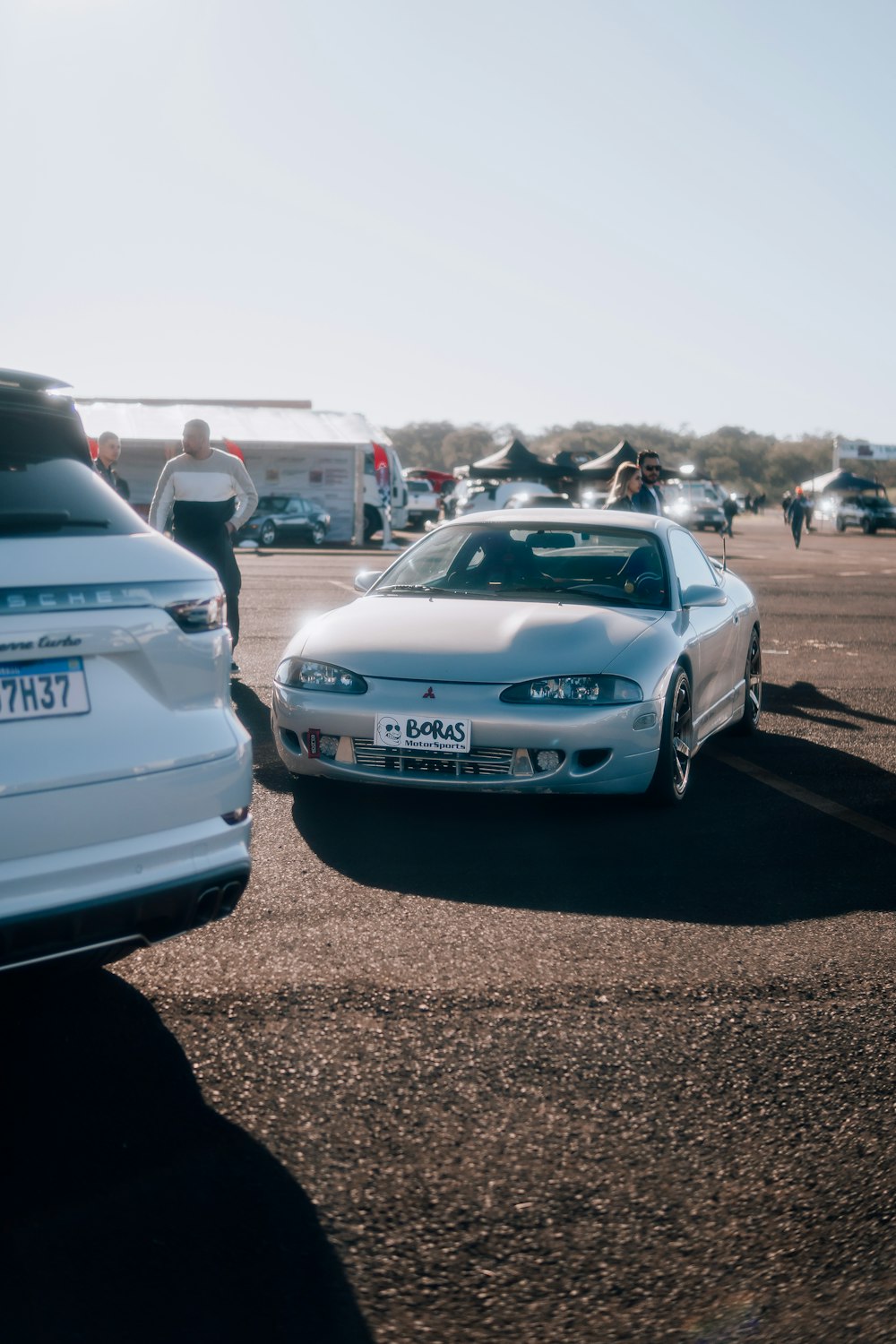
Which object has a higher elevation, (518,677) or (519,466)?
(519,466)

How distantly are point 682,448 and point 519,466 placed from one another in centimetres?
12992

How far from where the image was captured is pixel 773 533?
5306cm

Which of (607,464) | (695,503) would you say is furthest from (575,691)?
(695,503)

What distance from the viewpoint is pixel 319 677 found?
6.45 meters

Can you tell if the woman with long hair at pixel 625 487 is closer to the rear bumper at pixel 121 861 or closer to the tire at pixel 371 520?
the rear bumper at pixel 121 861

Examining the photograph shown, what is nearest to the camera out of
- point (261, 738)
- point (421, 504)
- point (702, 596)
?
point (702, 596)

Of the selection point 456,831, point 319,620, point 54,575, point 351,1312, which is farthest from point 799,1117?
point 319,620

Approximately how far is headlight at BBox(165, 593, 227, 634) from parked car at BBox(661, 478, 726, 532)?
4787 cm

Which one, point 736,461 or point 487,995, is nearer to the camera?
point 487,995

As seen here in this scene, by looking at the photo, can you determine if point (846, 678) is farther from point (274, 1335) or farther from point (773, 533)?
point (773, 533)

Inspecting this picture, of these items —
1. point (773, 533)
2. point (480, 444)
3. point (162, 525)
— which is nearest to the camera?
point (162, 525)

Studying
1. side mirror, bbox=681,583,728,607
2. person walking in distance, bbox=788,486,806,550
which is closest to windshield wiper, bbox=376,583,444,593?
side mirror, bbox=681,583,728,607

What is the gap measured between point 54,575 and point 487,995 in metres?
1.68

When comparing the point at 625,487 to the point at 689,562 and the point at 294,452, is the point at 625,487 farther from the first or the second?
the point at 294,452
